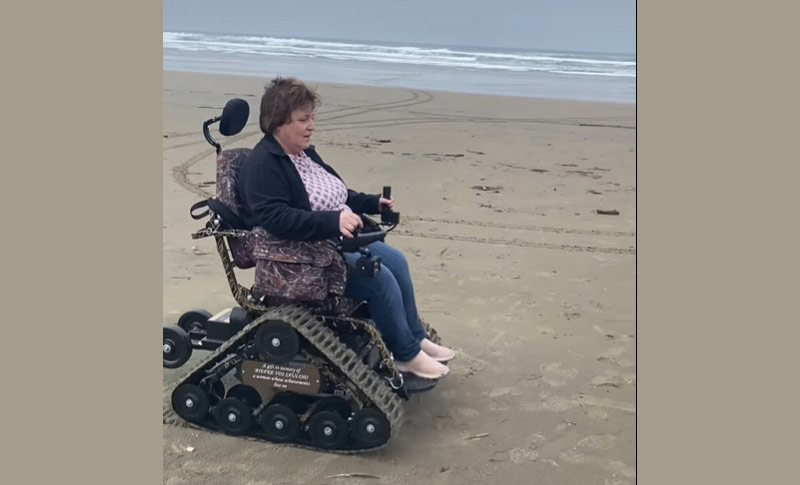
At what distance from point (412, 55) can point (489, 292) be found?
22.9 metres

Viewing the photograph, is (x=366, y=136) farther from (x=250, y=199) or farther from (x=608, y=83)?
(x=608, y=83)

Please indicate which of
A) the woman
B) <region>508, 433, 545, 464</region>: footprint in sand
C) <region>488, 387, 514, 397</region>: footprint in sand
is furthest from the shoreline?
<region>508, 433, 545, 464</region>: footprint in sand

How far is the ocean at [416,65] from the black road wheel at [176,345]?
40.7 feet

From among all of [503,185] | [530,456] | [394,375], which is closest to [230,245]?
[394,375]

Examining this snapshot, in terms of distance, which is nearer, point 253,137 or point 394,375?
point 394,375

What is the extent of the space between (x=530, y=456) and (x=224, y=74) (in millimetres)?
14840

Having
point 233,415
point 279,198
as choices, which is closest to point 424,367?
point 233,415

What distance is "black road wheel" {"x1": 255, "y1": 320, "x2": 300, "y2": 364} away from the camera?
3.58m

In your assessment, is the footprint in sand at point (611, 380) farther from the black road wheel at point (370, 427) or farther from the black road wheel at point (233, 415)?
the black road wheel at point (233, 415)

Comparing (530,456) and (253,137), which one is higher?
(253,137)

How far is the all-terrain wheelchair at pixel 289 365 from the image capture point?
3.60 metres

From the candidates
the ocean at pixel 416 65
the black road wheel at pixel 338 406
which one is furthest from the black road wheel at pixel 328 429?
the ocean at pixel 416 65

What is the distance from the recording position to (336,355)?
3.61m

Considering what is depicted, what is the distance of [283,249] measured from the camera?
3600 millimetres
